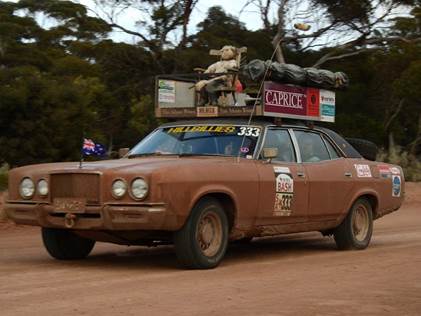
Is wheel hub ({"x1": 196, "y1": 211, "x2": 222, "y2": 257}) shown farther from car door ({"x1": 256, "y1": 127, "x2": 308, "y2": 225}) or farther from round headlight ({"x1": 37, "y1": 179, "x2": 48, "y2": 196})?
round headlight ({"x1": 37, "y1": 179, "x2": 48, "y2": 196})

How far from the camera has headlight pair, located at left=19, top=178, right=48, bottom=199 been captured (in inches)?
316

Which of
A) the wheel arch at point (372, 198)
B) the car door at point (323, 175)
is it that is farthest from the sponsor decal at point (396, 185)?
the car door at point (323, 175)

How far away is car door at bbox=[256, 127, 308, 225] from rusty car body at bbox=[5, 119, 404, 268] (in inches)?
0.5

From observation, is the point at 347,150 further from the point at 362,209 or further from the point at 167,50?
the point at 167,50

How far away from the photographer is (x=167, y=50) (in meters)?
31.4

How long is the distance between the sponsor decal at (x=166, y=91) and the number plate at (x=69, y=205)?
Answer: 255 cm

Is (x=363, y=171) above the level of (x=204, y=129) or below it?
below

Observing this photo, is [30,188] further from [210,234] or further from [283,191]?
[283,191]

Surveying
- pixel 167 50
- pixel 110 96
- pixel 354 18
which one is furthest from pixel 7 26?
A: pixel 354 18

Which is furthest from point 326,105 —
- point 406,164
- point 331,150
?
point 406,164

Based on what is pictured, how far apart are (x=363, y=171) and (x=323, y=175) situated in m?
1.00

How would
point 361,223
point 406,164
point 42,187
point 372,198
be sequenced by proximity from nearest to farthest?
1. point 42,187
2. point 361,223
3. point 372,198
4. point 406,164

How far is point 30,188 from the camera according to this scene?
320 inches

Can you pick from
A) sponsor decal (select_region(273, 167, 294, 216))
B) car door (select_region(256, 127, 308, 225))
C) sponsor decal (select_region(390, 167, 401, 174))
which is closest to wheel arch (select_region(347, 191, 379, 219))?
sponsor decal (select_region(390, 167, 401, 174))
